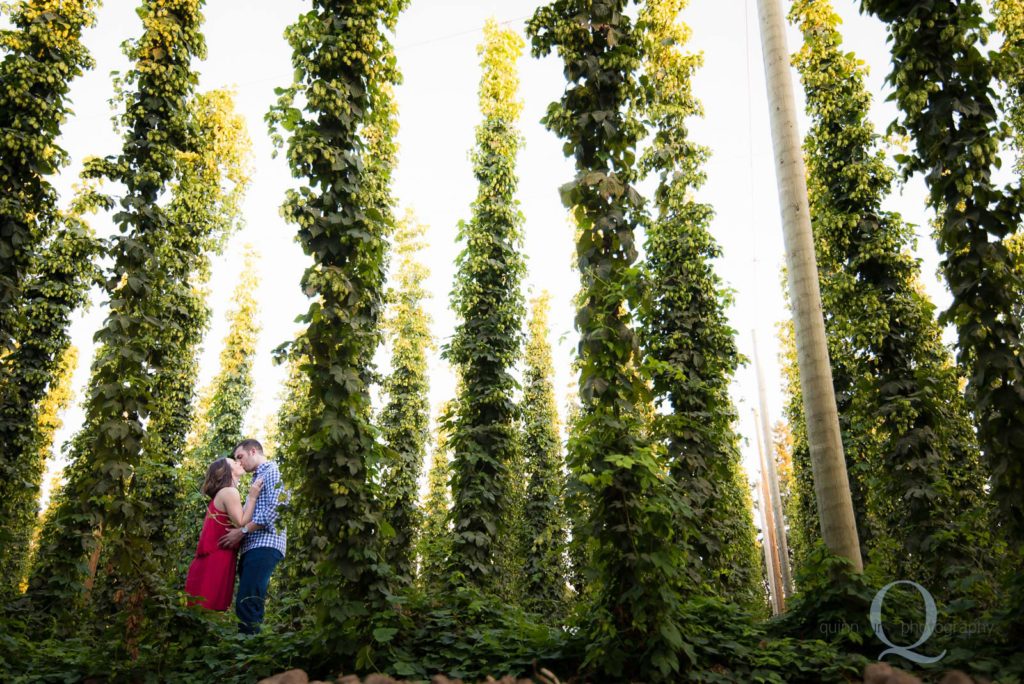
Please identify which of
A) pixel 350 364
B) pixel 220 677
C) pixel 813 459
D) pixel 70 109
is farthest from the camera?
pixel 70 109

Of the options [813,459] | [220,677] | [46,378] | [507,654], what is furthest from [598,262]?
→ [46,378]

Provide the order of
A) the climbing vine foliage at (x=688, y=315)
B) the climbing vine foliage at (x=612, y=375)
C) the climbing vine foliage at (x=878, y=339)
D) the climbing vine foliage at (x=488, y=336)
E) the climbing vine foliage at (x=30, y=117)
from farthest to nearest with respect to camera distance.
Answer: the climbing vine foliage at (x=488, y=336) → the climbing vine foliage at (x=688, y=315) → the climbing vine foliage at (x=878, y=339) → the climbing vine foliage at (x=30, y=117) → the climbing vine foliage at (x=612, y=375)

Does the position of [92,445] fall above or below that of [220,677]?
above

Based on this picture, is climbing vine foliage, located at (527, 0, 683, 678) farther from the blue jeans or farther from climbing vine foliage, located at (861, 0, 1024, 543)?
the blue jeans

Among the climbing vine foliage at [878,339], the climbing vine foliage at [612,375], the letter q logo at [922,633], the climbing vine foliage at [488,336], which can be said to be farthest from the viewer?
the climbing vine foliage at [488,336]

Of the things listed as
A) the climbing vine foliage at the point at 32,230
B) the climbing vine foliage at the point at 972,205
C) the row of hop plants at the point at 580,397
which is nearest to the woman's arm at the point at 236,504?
the row of hop plants at the point at 580,397

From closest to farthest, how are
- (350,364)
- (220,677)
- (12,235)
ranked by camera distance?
1. (220,677)
2. (350,364)
3. (12,235)

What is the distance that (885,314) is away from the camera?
33.2ft

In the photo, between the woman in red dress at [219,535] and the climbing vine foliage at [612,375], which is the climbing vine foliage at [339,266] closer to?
the woman in red dress at [219,535]

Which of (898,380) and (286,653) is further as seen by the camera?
(898,380)

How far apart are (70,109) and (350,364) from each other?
7681 mm

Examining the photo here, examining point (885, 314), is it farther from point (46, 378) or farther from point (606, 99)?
point (46, 378)

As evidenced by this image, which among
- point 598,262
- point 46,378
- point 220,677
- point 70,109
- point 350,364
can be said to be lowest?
point 220,677

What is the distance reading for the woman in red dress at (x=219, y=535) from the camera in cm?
634
